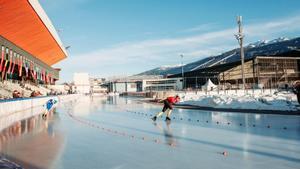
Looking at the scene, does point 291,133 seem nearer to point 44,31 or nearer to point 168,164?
point 168,164

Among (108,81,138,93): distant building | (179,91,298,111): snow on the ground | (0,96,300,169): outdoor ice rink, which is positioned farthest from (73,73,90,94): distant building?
(0,96,300,169): outdoor ice rink

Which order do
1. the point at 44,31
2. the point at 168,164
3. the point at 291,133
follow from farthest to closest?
the point at 44,31 → the point at 291,133 → the point at 168,164

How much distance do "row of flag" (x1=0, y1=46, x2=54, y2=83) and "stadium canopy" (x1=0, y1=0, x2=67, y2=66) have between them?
157 centimetres

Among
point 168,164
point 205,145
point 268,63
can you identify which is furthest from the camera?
point 268,63

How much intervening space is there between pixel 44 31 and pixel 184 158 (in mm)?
40103

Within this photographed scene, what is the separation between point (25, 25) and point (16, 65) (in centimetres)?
835

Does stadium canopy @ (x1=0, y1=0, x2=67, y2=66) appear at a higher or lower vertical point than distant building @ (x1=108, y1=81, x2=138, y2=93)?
higher

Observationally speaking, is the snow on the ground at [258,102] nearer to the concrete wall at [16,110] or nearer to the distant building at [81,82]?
the concrete wall at [16,110]

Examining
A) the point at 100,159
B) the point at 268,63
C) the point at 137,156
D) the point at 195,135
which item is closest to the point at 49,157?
the point at 100,159

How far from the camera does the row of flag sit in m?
34.0

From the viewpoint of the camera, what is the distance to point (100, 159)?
21.0 ft

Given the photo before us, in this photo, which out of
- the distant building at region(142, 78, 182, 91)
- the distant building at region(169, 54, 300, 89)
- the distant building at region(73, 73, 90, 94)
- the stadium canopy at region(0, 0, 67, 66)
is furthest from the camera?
the distant building at region(73, 73, 90, 94)

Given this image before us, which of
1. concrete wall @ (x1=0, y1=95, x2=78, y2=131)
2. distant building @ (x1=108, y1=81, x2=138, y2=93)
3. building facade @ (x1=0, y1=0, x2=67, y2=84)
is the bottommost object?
concrete wall @ (x1=0, y1=95, x2=78, y2=131)

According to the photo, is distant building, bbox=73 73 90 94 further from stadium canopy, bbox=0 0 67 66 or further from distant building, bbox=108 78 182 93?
stadium canopy, bbox=0 0 67 66
